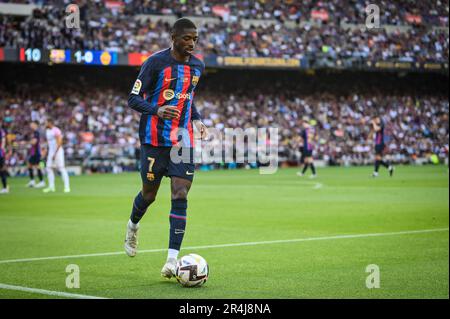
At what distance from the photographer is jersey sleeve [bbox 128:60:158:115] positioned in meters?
8.80

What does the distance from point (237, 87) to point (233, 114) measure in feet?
13.5

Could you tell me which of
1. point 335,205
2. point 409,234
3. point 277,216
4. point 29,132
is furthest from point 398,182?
point 29,132

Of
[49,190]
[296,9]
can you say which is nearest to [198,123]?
[49,190]

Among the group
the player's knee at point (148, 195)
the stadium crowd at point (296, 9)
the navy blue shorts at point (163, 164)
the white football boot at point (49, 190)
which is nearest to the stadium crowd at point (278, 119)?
the stadium crowd at point (296, 9)

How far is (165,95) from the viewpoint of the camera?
9023mm

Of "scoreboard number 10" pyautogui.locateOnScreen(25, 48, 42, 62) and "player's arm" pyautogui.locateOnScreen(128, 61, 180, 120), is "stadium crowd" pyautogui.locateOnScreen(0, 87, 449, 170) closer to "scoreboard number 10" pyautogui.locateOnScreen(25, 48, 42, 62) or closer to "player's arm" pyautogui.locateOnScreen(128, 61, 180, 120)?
"scoreboard number 10" pyautogui.locateOnScreen(25, 48, 42, 62)

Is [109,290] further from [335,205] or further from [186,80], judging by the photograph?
[335,205]

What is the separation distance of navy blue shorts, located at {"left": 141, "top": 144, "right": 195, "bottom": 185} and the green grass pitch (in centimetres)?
116

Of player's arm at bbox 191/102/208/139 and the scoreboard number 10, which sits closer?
player's arm at bbox 191/102/208/139

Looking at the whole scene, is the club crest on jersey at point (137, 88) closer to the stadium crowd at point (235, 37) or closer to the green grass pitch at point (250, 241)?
the green grass pitch at point (250, 241)

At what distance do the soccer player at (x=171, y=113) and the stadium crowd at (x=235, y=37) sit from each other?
37219 millimetres

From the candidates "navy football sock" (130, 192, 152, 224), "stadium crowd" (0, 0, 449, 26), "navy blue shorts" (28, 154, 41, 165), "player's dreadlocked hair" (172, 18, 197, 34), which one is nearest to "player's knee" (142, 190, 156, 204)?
"navy football sock" (130, 192, 152, 224)

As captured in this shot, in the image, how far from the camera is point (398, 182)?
30.5 metres
